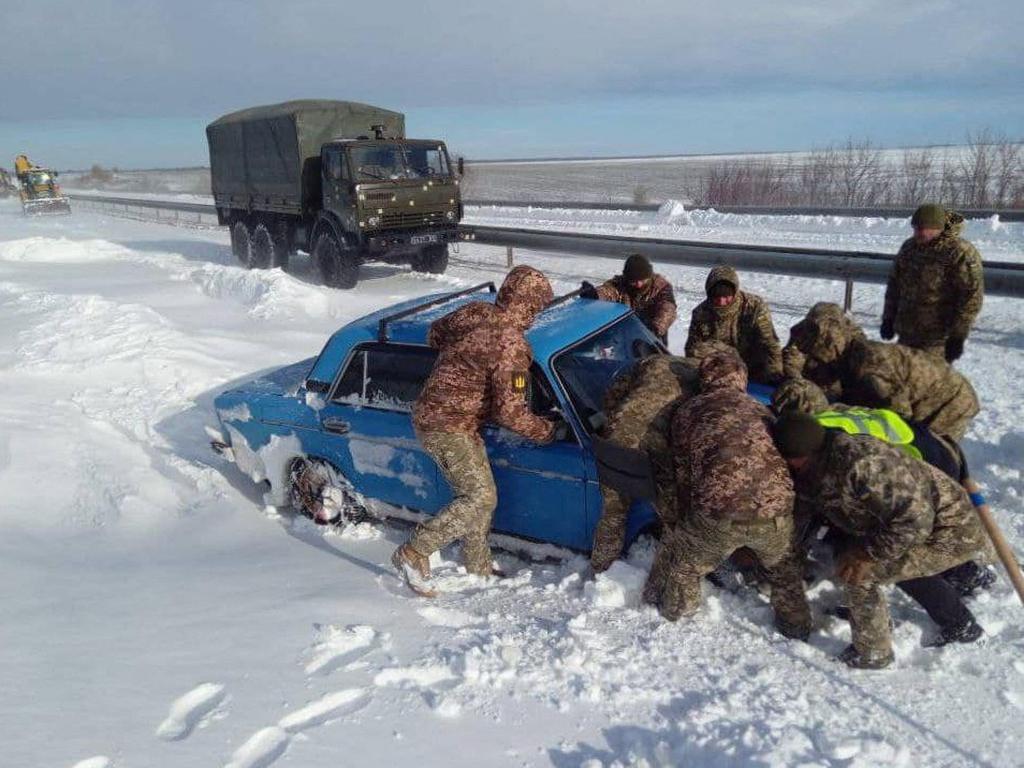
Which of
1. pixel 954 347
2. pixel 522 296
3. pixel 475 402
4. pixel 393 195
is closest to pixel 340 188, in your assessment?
pixel 393 195

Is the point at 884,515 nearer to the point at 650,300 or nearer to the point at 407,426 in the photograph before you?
the point at 407,426

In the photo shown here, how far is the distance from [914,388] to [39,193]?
3742cm

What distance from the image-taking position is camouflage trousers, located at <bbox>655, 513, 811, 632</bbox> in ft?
10.1

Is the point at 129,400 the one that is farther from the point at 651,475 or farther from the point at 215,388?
the point at 651,475

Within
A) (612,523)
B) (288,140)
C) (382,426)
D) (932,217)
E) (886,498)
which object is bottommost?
(612,523)

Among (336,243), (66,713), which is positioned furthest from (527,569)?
(336,243)

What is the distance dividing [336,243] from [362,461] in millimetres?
8359

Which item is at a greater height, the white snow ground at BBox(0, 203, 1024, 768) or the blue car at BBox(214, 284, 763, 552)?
the blue car at BBox(214, 284, 763, 552)

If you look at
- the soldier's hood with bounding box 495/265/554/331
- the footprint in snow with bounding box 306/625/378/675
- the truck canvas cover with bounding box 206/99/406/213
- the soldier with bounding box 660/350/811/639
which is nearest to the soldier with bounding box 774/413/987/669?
the soldier with bounding box 660/350/811/639

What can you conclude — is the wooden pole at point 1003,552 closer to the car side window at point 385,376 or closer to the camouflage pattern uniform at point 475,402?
the camouflage pattern uniform at point 475,402

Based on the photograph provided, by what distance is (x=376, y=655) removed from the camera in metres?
3.18

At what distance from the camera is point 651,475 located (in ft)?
11.0

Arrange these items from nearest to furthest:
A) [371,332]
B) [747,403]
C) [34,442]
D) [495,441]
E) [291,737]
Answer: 1. [291,737]
2. [747,403]
3. [495,441]
4. [371,332]
5. [34,442]

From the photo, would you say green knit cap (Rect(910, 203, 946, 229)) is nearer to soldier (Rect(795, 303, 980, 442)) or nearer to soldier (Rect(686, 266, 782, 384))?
soldier (Rect(686, 266, 782, 384))
